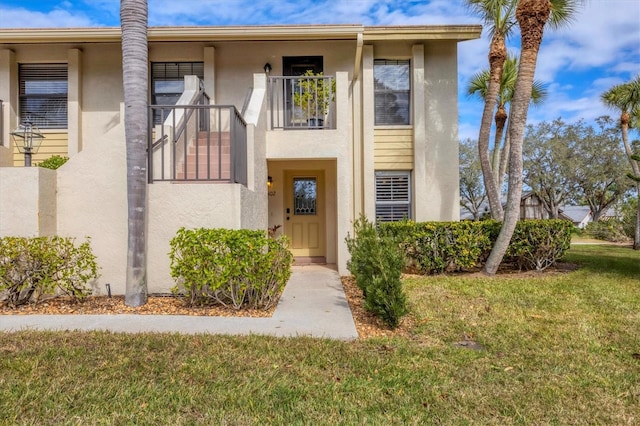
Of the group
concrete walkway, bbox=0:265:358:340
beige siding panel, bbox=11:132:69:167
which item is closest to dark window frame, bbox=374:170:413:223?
concrete walkway, bbox=0:265:358:340

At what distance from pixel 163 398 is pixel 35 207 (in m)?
4.12

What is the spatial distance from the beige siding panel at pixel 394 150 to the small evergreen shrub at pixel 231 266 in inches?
189

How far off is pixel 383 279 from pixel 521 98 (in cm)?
526

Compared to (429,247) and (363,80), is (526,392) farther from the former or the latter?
(363,80)

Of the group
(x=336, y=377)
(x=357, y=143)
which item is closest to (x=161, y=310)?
(x=336, y=377)

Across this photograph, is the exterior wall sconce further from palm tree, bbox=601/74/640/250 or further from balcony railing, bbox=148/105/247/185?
palm tree, bbox=601/74/640/250

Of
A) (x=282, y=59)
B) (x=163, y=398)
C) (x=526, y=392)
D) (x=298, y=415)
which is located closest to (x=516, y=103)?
(x=282, y=59)

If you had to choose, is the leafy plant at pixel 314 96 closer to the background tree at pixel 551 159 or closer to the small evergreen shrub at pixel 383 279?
the small evergreen shrub at pixel 383 279

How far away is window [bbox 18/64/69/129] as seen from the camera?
8.86 meters

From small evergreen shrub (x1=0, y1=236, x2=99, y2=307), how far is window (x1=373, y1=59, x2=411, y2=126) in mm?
6952

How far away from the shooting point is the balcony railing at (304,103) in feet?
25.1

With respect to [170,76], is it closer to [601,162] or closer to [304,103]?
[304,103]

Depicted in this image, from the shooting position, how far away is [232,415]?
8.09 ft

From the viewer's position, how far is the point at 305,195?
9758 millimetres
